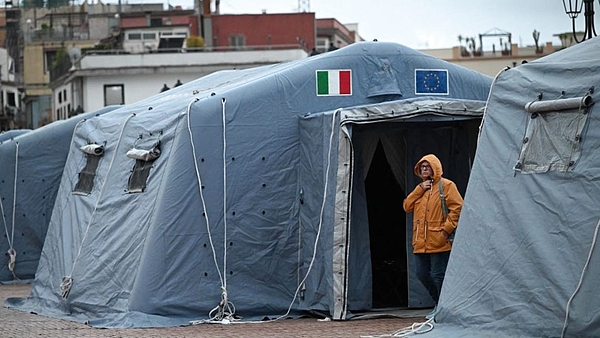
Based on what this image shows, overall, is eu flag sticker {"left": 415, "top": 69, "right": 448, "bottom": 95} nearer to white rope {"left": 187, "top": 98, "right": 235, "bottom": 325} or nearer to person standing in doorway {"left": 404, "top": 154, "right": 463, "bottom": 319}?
person standing in doorway {"left": 404, "top": 154, "right": 463, "bottom": 319}

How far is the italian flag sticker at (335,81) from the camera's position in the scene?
572 inches

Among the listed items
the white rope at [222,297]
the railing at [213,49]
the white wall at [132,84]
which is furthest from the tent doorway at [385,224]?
the railing at [213,49]

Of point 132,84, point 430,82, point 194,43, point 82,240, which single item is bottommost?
point 82,240

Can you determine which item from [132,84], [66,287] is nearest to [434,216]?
[66,287]

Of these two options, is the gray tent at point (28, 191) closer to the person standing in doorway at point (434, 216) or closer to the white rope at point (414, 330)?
the person standing in doorway at point (434, 216)

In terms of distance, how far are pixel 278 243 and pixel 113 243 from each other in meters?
2.14

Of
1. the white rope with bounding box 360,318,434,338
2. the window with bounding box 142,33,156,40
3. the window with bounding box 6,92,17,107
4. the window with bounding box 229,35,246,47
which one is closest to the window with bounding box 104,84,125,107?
the window with bounding box 229,35,246,47

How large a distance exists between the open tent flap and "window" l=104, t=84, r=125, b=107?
139 ft

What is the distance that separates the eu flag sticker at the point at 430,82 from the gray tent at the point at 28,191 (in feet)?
23.6

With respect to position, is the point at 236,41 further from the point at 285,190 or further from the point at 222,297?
the point at 222,297

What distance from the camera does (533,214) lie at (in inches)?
420

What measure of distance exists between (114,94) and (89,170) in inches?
1590

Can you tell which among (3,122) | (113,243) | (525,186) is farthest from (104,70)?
(525,186)

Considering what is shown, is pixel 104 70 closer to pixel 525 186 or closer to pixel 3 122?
pixel 3 122
